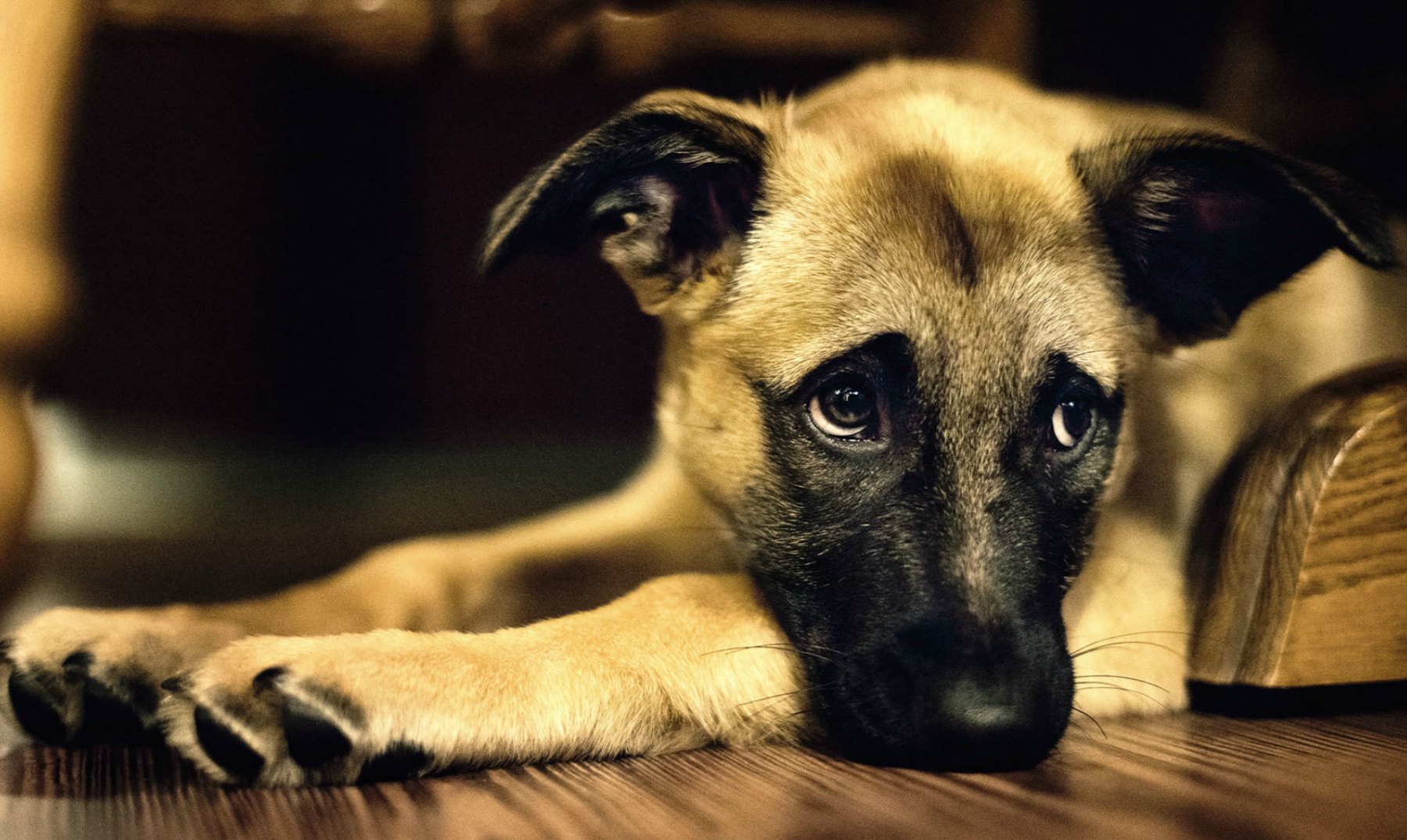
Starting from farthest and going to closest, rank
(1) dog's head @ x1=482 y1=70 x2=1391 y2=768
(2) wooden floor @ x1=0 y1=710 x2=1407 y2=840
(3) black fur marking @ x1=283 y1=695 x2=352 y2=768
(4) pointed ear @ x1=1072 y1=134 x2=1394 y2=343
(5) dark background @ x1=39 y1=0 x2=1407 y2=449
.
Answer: (5) dark background @ x1=39 y1=0 x2=1407 y2=449 < (4) pointed ear @ x1=1072 y1=134 x2=1394 y2=343 < (1) dog's head @ x1=482 y1=70 x2=1391 y2=768 < (3) black fur marking @ x1=283 y1=695 x2=352 y2=768 < (2) wooden floor @ x1=0 y1=710 x2=1407 y2=840

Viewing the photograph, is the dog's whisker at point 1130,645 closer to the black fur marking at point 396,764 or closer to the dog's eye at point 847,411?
the dog's eye at point 847,411

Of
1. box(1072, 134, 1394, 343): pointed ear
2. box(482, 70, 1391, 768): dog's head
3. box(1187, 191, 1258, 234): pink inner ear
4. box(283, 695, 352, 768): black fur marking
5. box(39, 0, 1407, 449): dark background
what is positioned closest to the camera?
box(283, 695, 352, 768): black fur marking

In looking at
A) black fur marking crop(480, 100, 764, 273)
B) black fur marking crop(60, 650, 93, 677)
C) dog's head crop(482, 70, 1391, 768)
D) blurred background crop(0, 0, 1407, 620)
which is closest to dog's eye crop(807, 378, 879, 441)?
dog's head crop(482, 70, 1391, 768)

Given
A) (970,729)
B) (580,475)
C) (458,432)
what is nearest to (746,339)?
(970,729)

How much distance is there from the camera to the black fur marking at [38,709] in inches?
60.9

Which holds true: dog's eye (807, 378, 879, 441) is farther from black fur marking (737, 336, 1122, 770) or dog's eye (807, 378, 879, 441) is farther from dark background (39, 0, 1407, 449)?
dark background (39, 0, 1407, 449)

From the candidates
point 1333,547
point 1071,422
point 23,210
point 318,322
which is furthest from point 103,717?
point 318,322

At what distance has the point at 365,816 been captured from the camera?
125 centimetres

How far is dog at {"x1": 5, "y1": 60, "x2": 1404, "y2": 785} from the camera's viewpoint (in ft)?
4.89

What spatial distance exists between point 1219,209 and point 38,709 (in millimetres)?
2135

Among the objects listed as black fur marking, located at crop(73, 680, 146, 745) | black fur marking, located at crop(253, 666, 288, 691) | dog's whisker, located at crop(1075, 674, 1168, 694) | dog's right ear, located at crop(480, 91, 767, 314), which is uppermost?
dog's right ear, located at crop(480, 91, 767, 314)

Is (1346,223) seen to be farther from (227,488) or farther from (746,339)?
(227,488)

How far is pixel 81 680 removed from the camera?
61.6 inches

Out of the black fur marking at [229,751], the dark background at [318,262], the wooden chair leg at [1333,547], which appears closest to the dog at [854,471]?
the black fur marking at [229,751]
